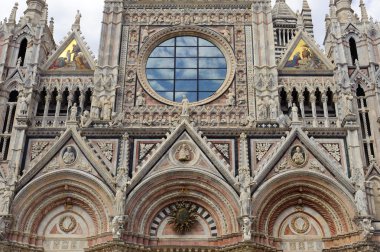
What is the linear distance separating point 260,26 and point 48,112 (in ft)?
30.0

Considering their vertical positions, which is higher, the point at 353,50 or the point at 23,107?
the point at 353,50

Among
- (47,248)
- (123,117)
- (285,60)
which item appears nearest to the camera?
(47,248)

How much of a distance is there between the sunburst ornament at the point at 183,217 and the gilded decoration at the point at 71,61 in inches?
281

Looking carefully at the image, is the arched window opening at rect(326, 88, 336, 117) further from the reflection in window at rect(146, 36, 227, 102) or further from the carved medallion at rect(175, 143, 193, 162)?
the carved medallion at rect(175, 143, 193, 162)

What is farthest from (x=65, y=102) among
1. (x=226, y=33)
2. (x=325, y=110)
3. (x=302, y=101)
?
(x=325, y=110)

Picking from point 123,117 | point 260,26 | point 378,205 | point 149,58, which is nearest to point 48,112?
point 123,117

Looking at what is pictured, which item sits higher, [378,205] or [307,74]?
[307,74]

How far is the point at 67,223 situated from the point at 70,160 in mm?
2106

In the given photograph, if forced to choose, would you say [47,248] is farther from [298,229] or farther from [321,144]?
[321,144]

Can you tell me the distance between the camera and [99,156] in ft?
61.0

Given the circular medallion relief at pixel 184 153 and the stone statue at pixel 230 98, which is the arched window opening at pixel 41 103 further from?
the stone statue at pixel 230 98

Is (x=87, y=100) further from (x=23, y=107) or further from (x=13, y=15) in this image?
(x=13, y=15)

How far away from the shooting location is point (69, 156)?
18.5 meters

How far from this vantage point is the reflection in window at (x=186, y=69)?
843 inches
